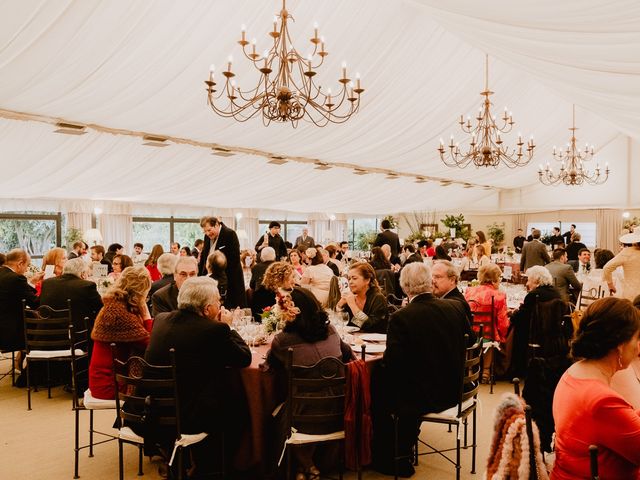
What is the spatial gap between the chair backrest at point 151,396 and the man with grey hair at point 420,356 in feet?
4.34

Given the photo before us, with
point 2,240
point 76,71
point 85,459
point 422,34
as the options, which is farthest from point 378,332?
point 2,240

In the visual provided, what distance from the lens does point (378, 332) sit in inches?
189

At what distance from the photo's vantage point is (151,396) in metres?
3.15

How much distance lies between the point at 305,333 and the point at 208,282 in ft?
2.20

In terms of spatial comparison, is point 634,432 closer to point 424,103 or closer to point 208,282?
point 208,282

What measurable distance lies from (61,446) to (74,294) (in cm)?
157

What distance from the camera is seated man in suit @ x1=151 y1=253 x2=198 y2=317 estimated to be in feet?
15.5

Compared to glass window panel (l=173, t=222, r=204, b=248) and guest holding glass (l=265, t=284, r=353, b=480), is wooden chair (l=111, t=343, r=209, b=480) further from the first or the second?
glass window panel (l=173, t=222, r=204, b=248)

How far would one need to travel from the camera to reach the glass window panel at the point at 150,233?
665 inches

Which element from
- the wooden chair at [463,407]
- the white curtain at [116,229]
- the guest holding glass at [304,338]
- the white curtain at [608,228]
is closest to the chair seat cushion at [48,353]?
the guest holding glass at [304,338]

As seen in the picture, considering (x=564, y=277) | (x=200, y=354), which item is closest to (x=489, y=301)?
(x=564, y=277)

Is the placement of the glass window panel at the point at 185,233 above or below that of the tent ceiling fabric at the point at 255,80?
below

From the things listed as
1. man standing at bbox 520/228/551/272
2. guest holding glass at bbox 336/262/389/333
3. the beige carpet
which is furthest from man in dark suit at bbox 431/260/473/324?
man standing at bbox 520/228/551/272

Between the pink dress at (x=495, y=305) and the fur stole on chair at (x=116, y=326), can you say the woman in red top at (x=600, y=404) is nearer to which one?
the fur stole on chair at (x=116, y=326)
